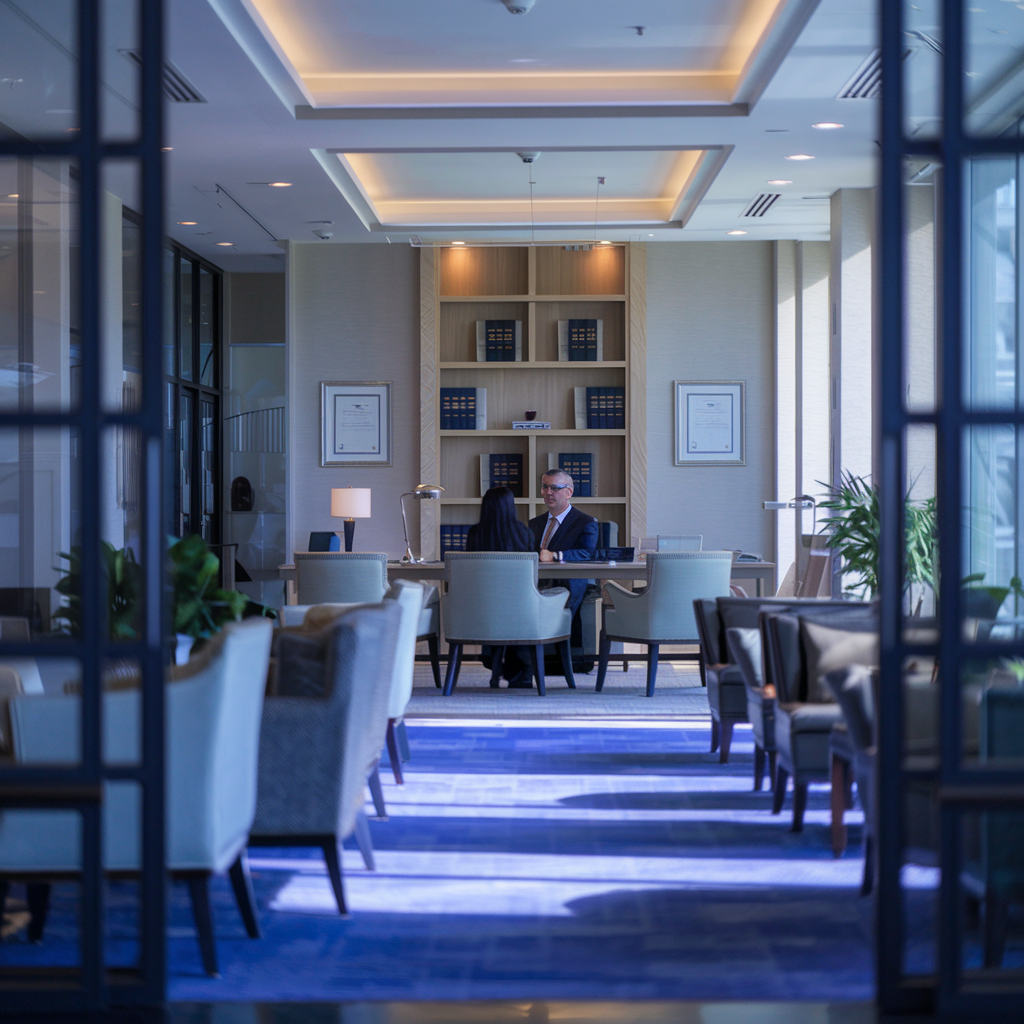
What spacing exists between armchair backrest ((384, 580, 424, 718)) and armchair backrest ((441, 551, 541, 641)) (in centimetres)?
201

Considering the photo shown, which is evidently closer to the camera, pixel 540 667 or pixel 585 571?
pixel 540 667

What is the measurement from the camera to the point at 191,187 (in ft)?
27.5

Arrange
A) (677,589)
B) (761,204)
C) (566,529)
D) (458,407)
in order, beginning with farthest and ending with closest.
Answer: (458,407) < (761,204) < (566,529) < (677,589)

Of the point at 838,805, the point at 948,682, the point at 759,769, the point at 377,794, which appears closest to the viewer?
the point at 948,682

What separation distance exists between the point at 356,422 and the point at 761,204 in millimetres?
3943

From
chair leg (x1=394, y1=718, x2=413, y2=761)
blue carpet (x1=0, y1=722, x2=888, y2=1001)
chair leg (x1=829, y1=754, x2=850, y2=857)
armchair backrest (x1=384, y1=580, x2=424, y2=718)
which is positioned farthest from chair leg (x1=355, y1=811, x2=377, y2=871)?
chair leg (x1=829, y1=754, x2=850, y2=857)

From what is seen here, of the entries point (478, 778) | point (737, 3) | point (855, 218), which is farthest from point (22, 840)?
point (855, 218)

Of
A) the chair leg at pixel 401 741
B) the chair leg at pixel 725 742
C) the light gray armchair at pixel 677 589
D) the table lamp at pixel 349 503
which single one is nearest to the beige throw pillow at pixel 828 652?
Answer: the chair leg at pixel 725 742

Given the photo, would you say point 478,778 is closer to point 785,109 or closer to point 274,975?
point 274,975

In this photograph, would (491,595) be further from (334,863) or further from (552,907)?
(334,863)

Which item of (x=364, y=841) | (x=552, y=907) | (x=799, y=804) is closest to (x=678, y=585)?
(x=799, y=804)

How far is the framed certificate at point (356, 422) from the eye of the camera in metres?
10.3

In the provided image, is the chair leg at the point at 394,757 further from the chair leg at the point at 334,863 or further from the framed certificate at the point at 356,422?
the framed certificate at the point at 356,422

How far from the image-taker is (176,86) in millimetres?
6168
